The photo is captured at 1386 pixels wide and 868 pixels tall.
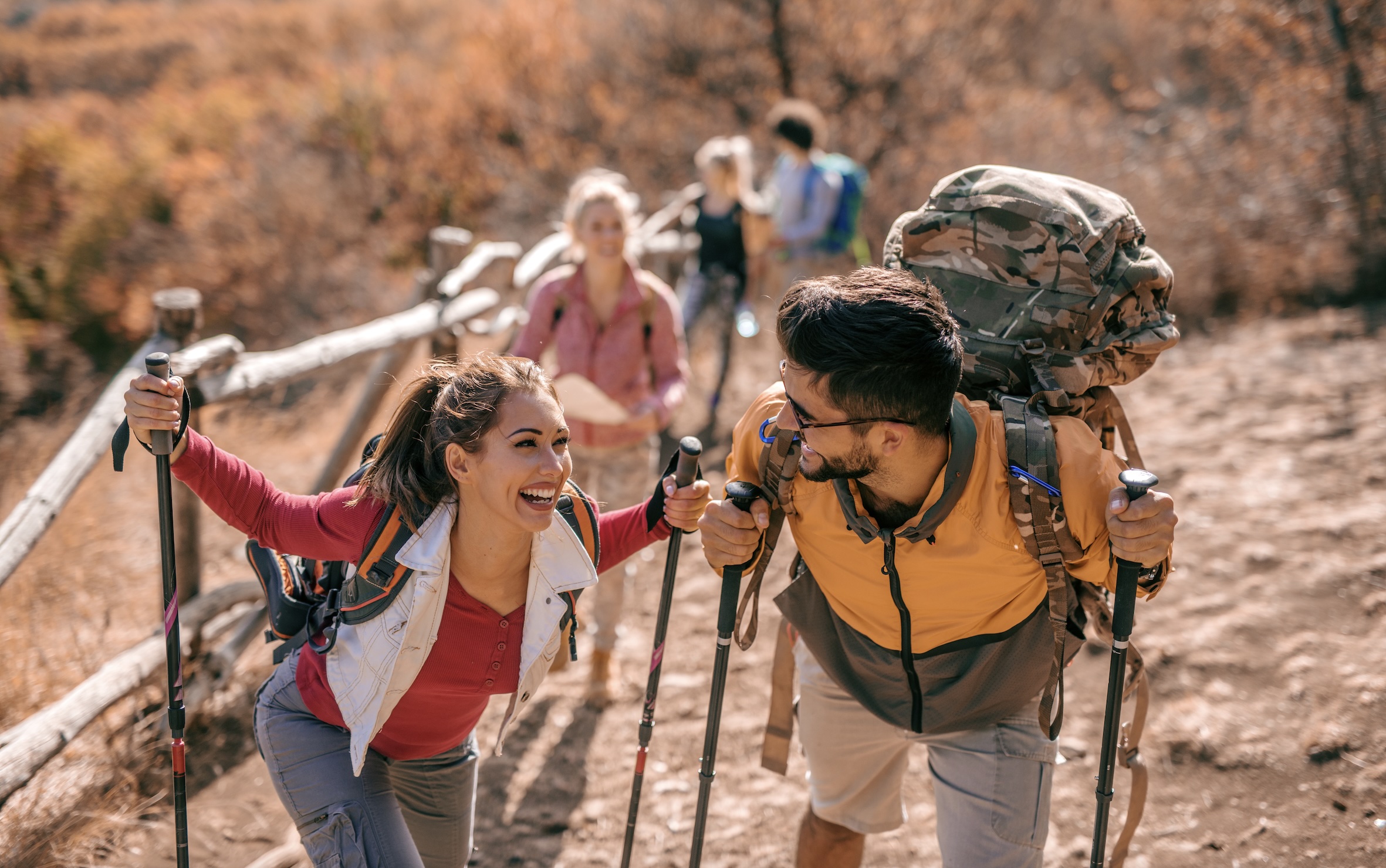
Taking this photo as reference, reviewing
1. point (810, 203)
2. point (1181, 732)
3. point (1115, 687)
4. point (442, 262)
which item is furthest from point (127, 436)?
point (810, 203)

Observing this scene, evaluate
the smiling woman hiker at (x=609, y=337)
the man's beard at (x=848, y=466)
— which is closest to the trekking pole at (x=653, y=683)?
the man's beard at (x=848, y=466)

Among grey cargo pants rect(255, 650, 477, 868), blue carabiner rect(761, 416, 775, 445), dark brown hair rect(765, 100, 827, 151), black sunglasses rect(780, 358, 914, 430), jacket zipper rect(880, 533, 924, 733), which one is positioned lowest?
grey cargo pants rect(255, 650, 477, 868)

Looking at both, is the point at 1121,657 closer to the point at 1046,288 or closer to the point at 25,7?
the point at 1046,288

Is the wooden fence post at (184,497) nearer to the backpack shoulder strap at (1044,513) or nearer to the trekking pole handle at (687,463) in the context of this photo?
the trekking pole handle at (687,463)

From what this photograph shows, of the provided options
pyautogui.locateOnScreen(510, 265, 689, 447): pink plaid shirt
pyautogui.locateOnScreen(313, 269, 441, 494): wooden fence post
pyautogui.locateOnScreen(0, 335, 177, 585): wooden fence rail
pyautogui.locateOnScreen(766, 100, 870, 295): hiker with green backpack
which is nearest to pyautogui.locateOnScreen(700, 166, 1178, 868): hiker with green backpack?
pyautogui.locateOnScreen(510, 265, 689, 447): pink plaid shirt

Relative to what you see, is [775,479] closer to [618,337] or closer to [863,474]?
[863,474]

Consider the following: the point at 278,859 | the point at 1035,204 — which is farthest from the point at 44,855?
the point at 1035,204

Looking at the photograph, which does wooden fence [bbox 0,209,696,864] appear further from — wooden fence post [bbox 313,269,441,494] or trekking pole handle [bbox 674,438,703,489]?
trekking pole handle [bbox 674,438,703,489]

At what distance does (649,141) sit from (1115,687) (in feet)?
37.4

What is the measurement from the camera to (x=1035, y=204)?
2.27 meters

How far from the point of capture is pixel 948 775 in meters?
2.42

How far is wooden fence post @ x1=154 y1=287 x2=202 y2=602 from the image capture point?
3.70 meters

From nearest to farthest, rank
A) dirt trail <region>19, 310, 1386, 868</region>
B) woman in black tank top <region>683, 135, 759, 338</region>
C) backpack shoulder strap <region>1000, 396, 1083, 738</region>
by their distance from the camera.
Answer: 1. backpack shoulder strap <region>1000, 396, 1083, 738</region>
2. dirt trail <region>19, 310, 1386, 868</region>
3. woman in black tank top <region>683, 135, 759, 338</region>

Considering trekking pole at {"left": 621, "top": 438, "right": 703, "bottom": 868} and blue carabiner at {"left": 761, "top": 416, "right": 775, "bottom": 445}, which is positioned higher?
blue carabiner at {"left": 761, "top": 416, "right": 775, "bottom": 445}
